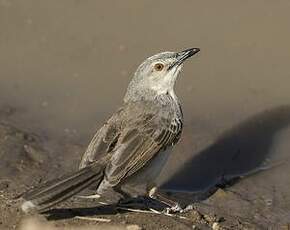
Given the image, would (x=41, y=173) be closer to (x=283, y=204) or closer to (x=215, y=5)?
(x=283, y=204)

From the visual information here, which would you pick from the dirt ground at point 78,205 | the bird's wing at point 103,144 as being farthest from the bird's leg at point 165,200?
the bird's wing at point 103,144

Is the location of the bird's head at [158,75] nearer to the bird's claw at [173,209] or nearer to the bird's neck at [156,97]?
the bird's neck at [156,97]

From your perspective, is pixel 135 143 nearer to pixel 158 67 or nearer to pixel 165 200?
pixel 165 200

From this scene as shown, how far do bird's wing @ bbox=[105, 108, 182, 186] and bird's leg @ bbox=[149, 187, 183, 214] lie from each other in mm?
555

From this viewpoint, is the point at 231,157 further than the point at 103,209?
Yes

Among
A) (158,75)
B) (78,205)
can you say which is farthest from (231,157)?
(78,205)

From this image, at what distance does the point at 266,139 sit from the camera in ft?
36.0

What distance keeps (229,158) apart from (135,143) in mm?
2517

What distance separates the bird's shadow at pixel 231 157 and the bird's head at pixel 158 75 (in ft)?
3.98

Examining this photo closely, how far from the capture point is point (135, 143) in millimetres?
8531

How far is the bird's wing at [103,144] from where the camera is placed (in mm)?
8250

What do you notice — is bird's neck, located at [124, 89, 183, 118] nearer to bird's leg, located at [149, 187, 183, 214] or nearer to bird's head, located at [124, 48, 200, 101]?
bird's head, located at [124, 48, 200, 101]

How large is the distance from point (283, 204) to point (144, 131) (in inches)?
73.9

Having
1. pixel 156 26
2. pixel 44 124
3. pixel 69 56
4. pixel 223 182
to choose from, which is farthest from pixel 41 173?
pixel 156 26
